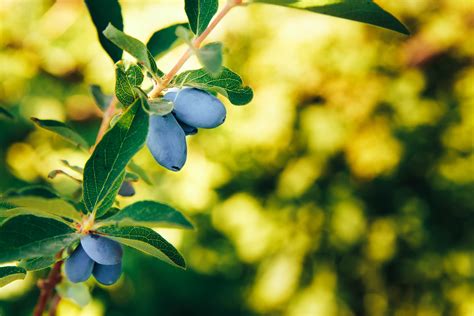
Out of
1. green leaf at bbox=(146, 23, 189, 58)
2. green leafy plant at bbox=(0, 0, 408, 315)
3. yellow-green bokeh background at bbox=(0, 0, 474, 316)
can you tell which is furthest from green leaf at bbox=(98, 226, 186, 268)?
yellow-green bokeh background at bbox=(0, 0, 474, 316)

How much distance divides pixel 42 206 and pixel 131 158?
0.09 metres

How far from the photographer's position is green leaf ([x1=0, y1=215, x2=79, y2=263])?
1.42 feet

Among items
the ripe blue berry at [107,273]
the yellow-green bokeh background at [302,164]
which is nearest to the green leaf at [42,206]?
the ripe blue berry at [107,273]

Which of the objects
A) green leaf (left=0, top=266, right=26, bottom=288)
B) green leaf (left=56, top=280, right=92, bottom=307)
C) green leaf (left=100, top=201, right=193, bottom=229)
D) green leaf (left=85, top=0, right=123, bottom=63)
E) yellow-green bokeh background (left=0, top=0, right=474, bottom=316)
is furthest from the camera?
yellow-green bokeh background (left=0, top=0, right=474, bottom=316)

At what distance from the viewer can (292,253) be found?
200cm

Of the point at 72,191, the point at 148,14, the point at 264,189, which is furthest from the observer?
the point at 264,189

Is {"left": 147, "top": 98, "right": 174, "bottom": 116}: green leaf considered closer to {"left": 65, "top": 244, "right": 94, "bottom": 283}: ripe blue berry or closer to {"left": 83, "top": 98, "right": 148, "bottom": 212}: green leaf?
{"left": 83, "top": 98, "right": 148, "bottom": 212}: green leaf

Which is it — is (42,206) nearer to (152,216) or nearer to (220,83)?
(152,216)

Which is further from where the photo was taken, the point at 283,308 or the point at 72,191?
the point at 283,308

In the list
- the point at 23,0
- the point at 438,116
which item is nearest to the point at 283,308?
the point at 438,116

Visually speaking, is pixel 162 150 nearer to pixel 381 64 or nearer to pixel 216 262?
pixel 216 262

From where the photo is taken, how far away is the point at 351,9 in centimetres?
52

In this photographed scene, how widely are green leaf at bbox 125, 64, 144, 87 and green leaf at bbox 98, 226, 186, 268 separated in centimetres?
14

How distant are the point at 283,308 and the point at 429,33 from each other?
1289 mm
